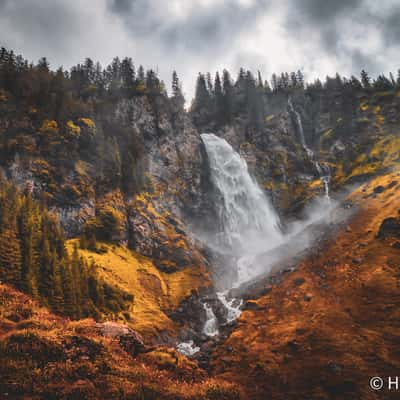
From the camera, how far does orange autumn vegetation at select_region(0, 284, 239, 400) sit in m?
15.2

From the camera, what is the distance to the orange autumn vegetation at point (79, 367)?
15.2 meters

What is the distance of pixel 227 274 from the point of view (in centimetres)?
5444

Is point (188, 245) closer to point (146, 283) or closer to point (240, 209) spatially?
point (146, 283)

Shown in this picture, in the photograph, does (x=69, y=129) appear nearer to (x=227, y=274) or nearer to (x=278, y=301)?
(x=227, y=274)

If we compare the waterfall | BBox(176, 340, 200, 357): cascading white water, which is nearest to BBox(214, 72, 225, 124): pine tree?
the waterfall

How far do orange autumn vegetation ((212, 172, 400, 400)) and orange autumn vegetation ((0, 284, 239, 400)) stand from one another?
17.0 ft

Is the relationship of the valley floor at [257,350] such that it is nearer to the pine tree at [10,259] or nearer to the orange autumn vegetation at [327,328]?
the orange autumn vegetation at [327,328]

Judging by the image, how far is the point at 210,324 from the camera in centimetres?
3862

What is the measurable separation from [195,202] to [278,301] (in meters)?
34.4

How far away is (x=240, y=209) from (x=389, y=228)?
3461cm

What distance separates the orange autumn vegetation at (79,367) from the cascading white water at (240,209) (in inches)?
1498

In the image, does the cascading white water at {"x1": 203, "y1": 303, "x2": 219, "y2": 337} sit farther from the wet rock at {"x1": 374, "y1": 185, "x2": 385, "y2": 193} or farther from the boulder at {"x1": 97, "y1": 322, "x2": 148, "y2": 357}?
the wet rock at {"x1": 374, "y1": 185, "x2": 385, "y2": 193}

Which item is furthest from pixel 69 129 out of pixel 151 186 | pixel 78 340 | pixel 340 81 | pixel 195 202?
pixel 340 81

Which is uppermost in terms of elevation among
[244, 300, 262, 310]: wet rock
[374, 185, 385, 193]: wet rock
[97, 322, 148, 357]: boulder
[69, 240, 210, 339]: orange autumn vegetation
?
[374, 185, 385, 193]: wet rock
